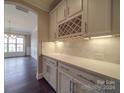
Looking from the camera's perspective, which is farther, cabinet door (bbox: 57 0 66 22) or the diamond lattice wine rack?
cabinet door (bbox: 57 0 66 22)

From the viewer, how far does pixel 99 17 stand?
1415mm

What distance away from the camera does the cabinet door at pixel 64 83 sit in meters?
1.72

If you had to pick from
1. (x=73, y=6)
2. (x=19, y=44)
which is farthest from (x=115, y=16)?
(x=19, y=44)

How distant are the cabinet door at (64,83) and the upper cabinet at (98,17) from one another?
957mm

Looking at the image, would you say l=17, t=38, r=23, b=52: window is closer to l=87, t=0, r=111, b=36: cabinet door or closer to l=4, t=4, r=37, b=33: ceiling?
l=4, t=4, r=37, b=33: ceiling

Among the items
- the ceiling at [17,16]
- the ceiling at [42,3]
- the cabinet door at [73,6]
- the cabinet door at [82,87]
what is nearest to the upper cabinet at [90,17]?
the cabinet door at [73,6]

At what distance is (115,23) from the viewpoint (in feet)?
3.93

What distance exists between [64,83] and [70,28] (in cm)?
130

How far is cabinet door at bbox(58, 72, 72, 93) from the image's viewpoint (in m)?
→ 1.72

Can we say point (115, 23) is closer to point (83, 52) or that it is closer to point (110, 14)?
point (110, 14)

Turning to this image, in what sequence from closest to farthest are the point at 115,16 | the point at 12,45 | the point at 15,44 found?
the point at 115,16 → the point at 12,45 → the point at 15,44

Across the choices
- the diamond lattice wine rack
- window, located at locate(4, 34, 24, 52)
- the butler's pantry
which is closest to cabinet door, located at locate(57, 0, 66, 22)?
the butler's pantry

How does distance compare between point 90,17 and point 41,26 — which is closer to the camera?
point 90,17

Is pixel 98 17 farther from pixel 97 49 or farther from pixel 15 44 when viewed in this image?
pixel 15 44
